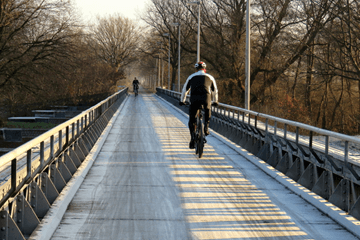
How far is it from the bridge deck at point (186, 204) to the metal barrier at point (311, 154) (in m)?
0.35

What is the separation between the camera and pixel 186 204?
7.31 m

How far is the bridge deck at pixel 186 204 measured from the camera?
19.5ft

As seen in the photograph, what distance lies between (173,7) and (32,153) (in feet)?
194

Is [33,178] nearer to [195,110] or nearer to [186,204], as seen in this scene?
[186,204]

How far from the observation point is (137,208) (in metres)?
7.06

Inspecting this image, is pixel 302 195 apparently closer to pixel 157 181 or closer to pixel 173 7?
pixel 157 181

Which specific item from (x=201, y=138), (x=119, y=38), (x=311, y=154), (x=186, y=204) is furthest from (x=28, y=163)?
(x=119, y=38)

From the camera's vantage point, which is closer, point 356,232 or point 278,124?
point 356,232

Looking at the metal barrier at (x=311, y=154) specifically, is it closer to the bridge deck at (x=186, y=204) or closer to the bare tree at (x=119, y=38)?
the bridge deck at (x=186, y=204)

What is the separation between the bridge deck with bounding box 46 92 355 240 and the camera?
593 centimetres

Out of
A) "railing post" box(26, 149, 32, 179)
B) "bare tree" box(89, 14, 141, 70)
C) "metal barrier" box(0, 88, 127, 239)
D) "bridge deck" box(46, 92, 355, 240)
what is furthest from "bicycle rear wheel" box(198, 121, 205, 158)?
"bare tree" box(89, 14, 141, 70)

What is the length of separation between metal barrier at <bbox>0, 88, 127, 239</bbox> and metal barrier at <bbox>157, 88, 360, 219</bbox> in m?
3.90

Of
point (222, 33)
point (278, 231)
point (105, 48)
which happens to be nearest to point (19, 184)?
point (278, 231)

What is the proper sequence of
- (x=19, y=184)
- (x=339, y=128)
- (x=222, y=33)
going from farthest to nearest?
(x=222, y=33), (x=339, y=128), (x=19, y=184)
